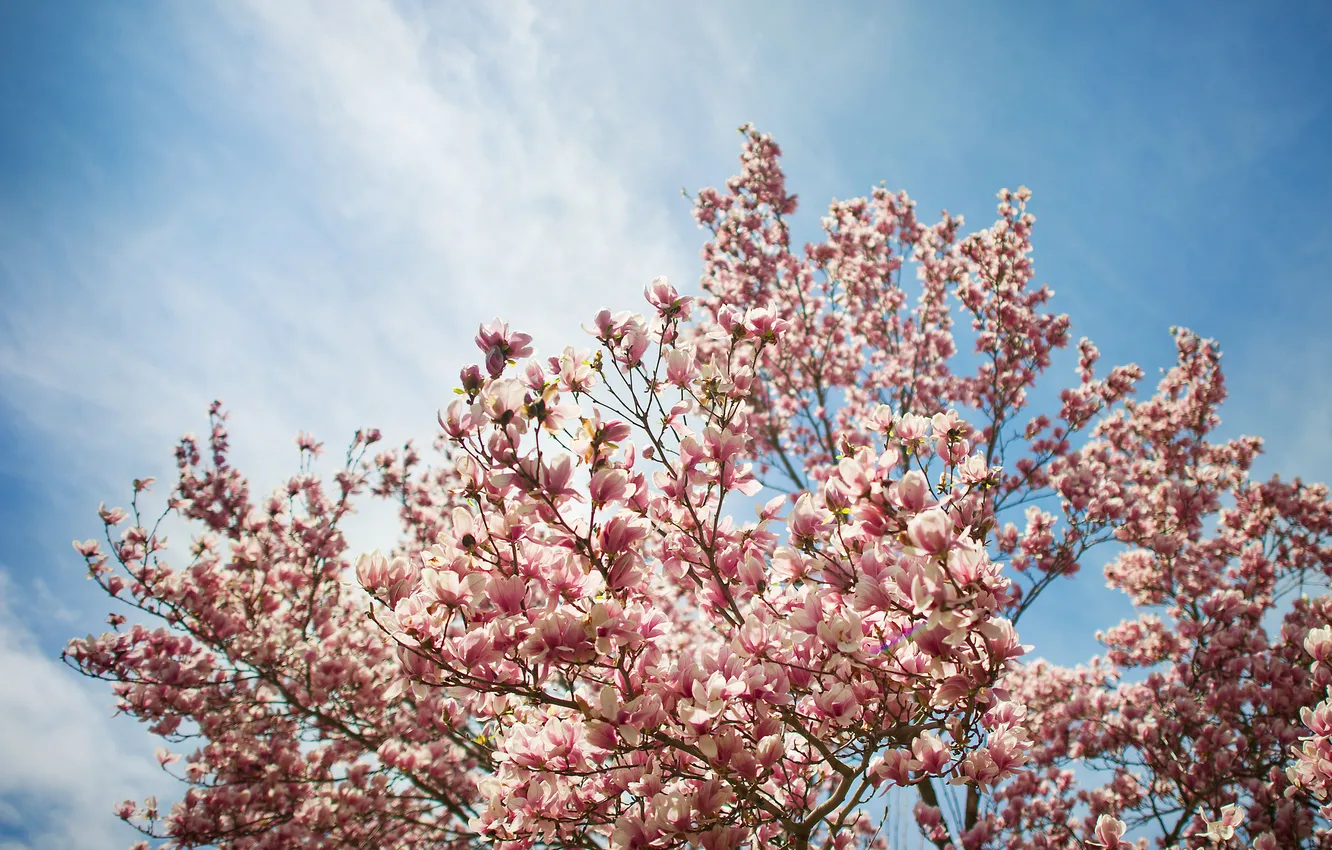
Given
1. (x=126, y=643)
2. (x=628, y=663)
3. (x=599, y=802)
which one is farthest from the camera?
(x=126, y=643)

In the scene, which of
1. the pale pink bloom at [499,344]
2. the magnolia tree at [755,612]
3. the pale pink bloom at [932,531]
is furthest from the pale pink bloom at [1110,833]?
the pale pink bloom at [499,344]

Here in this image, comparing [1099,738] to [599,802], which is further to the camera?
[1099,738]

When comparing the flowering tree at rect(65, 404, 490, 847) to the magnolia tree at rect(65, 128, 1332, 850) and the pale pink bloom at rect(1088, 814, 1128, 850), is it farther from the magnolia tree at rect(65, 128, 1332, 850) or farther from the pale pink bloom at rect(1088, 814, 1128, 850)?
the pale pink bloom at rect(1088, 814, 1128, 850)

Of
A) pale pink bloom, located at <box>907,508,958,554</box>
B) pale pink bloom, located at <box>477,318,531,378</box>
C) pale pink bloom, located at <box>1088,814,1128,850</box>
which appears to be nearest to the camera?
pale pink bloom, located at <box>907,508,958,554</box>

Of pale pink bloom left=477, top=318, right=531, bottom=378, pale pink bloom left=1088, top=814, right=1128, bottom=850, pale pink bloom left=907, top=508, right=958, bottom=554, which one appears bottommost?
pale pink bloom left=1088, top=814, right=1128, bottom=850

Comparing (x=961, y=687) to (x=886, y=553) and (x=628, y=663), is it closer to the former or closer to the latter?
(x=886, y=553)

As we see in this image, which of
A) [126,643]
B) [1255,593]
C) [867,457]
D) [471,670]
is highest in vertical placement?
[1255,593]

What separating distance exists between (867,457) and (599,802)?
5.99 ft

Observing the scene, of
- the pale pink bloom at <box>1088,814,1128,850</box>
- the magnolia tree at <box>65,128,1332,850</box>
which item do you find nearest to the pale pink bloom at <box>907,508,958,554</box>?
the magnolia tree at <box>65,128,1332,850</box>

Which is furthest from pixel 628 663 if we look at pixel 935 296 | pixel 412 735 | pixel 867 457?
pixel 935 296

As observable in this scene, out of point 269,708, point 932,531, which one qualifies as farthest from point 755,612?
point 269,708

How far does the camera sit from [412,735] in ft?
19.2

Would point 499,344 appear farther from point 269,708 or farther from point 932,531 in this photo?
point 269,708

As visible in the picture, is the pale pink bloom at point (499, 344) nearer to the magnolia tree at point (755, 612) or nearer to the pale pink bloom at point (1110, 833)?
the magnolia tree at point (755, 612)
